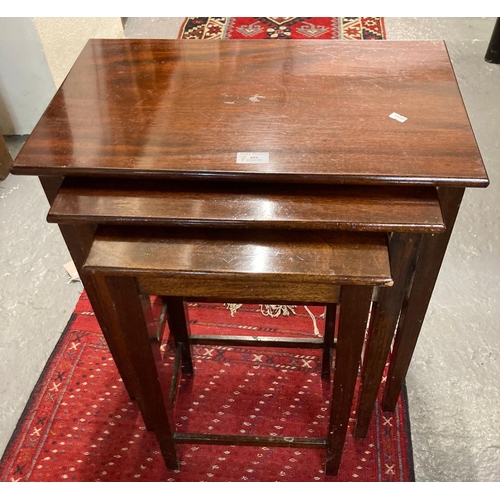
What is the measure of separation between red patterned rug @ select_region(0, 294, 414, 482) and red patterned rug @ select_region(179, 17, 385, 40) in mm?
1897

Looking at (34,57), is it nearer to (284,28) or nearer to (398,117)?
(284,28)

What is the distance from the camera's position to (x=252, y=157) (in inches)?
33.6

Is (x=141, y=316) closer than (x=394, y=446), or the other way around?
(x=141, y=316)

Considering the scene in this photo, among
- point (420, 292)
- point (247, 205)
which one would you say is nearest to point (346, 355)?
point (420, 292)

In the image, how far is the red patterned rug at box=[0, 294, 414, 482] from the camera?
4.14 ft

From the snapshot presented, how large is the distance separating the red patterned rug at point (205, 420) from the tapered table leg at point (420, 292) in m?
0.17

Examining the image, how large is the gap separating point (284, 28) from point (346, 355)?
97.3 inches

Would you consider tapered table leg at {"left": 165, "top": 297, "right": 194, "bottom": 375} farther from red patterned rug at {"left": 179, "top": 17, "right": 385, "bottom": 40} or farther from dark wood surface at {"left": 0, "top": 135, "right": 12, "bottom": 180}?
red patterned rug at {"left": 179, "top": 17, "right": 385, "bottom": 40}

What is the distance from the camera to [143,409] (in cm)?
118

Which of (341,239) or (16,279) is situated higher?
(341,239)

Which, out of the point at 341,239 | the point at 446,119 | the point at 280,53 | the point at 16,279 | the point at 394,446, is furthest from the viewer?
the point at 16,279
